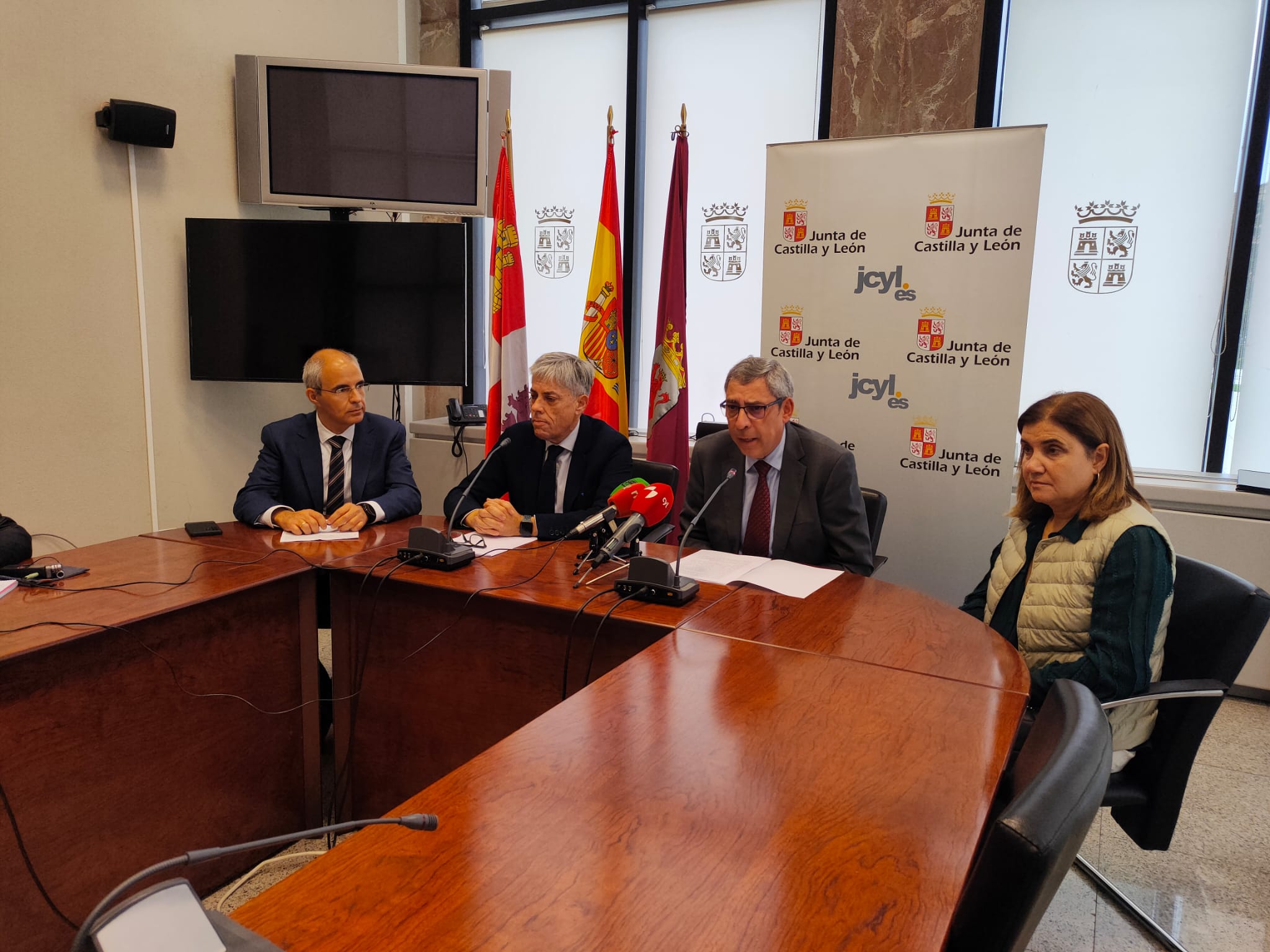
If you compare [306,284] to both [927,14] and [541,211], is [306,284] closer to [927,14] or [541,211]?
[541,211]

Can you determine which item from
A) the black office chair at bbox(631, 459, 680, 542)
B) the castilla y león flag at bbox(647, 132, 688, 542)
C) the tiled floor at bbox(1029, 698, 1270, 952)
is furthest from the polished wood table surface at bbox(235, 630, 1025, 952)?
the castilla y león flag at bbox(647, 132, 688, 542)

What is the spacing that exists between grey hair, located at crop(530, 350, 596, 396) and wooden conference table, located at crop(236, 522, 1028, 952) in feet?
3.03

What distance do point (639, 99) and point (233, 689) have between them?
12.3ft

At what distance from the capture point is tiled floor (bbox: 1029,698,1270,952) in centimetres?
202

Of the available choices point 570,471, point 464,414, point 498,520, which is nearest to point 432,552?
point 498,520

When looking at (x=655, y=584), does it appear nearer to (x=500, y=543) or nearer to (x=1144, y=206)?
(x=500, y=543)

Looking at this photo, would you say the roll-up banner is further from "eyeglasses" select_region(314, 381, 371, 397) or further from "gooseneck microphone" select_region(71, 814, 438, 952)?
"gooseneck microphone" select_region(71, 814, 438, 952)

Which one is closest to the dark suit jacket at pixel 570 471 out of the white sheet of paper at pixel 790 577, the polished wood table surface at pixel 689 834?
the white sheet of paper at pixel 790 577

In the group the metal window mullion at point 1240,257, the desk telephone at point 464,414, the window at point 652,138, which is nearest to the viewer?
the metal window mullion at point 1240,257

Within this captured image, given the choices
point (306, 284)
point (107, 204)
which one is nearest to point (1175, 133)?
point (306, 284)

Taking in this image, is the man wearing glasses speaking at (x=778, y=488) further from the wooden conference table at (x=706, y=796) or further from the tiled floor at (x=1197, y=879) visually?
the tiled floor at (x=1197, y=879)

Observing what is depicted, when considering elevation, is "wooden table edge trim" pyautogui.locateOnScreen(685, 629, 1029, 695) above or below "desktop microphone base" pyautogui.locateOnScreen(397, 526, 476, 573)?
below

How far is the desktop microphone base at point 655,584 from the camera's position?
205 centimetres

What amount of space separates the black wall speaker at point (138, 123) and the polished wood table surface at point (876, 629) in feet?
9.91
